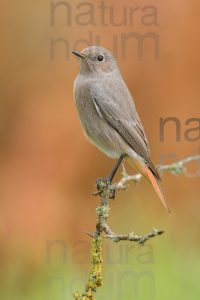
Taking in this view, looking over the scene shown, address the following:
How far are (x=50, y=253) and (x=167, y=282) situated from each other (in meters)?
0.96

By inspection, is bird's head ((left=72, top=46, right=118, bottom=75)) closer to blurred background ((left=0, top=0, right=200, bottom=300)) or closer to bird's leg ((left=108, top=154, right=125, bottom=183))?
bird's leg ((left=108, top=154, right=125, bottom=183))

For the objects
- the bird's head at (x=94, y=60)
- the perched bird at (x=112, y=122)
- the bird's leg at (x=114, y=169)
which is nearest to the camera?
the bird's leg at (x=114, y=169)

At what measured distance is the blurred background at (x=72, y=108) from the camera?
268 inches

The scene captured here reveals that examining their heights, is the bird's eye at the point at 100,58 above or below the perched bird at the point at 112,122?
above

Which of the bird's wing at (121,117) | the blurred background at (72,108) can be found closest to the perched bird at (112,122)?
the bird's wing at (121,117)

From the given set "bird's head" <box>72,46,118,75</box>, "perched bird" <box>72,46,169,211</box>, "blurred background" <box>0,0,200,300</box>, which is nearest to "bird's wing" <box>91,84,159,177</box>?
"perched bird" <box>72,46,169,211</box>

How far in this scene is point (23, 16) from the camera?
7207 millimetres

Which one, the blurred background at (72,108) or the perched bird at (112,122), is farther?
the blurred background at (72,108)

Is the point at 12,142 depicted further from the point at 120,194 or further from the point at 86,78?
the point at 86,78

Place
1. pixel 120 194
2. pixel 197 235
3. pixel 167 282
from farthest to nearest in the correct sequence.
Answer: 1. pixel 120 194
2. pixel 197 235
3. pixel 167 282

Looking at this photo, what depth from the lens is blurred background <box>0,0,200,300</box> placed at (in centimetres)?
680

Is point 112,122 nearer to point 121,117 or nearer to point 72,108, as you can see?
point 121,117

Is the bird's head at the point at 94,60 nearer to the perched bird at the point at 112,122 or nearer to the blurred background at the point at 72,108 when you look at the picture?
the perched bird at the point at 112,122

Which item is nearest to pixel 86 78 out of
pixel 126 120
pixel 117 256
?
pixel 126 120
